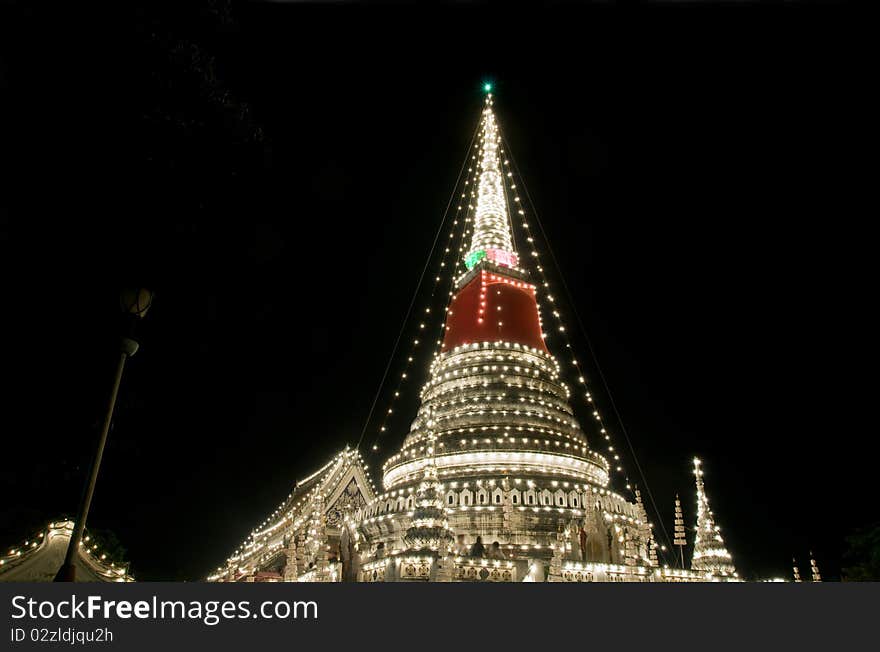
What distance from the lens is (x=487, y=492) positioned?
1588 centimetres

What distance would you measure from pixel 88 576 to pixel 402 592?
1018 centimetres

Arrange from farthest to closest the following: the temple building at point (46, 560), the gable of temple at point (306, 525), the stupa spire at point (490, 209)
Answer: the stupa spire at point (490, 209) < the gable of temple at point (306, 525) < the temple building at point (46, 560)

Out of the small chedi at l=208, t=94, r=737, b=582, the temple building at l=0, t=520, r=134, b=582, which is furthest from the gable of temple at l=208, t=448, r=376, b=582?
the temple building at l=0, t=520, r=134, b=582

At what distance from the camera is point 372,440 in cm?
2636

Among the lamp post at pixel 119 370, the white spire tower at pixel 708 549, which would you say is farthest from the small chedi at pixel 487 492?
the lamp post at pixel 119 370

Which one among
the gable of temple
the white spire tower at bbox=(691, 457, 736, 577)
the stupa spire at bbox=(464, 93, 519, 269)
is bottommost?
the white spire tower at bbox=(691, 457, 736, 577)

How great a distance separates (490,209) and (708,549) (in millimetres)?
14793

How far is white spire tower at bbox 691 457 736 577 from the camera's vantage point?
15.3 meters

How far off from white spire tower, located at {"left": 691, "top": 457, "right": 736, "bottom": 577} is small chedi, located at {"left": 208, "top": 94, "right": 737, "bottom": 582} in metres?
0.03

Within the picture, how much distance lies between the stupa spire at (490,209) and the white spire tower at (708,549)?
1106 centimetres

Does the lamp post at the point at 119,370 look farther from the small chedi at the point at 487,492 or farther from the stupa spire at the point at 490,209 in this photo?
the stupa spire at the point at 490,209

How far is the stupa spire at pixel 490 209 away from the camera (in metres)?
22.4

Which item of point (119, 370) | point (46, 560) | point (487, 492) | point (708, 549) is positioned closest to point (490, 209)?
point (487, 492)

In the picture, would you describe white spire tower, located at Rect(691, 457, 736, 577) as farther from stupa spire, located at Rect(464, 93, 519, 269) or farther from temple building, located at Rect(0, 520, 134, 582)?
temple building, located at Rect(0, 520, 134, 582)
